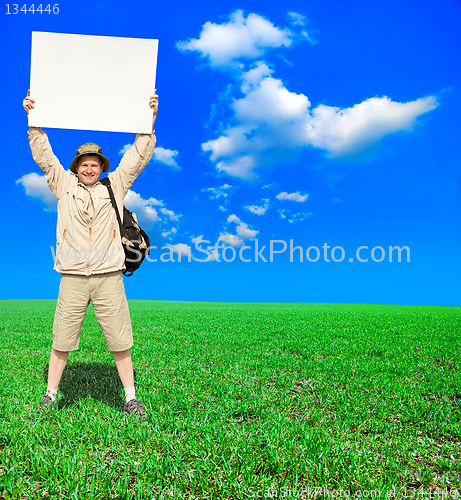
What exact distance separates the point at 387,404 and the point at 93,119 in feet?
19.6

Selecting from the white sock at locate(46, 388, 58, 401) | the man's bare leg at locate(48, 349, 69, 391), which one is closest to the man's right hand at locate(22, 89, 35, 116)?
the man's bare leg at locate(48, 349, 69, 391)

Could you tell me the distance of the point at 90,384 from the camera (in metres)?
5.65

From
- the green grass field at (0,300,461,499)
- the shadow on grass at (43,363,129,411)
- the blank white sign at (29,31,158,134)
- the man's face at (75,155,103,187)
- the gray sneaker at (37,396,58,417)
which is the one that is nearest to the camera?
the green grass field at (0,300,461,499)

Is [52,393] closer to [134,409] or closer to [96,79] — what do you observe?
[134,409]

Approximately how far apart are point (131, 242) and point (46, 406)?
244cm

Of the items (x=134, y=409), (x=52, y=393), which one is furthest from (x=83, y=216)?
(x=134, y=409)

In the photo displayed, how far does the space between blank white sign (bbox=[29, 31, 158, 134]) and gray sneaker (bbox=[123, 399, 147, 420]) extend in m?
3.68

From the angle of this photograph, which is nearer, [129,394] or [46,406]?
[46,406]

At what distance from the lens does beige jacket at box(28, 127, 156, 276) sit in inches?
174

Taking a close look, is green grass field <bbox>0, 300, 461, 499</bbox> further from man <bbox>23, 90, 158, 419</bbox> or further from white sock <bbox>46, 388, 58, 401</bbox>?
man <bbox>23, 90, 158, 419</bbox>

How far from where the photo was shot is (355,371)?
6.64 meters

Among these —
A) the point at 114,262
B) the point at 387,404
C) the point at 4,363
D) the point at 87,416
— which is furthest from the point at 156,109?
the point at 4,363

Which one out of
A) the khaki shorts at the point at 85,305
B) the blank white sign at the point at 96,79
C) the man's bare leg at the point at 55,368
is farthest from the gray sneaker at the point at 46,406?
the blank white sign at the point at 96,79

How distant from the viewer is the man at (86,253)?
14.6 feet
